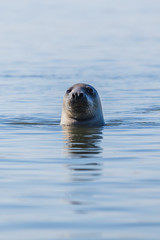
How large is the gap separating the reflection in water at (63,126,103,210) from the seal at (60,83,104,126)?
0.28m

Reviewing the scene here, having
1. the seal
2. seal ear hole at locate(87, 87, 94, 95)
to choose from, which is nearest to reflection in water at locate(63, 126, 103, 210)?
the seal

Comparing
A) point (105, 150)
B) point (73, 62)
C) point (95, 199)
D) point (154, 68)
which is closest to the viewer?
point (95, 199)

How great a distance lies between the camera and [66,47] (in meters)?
31.7

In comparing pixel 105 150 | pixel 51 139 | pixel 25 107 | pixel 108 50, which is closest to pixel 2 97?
pixel 25 107

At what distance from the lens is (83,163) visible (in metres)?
7.76

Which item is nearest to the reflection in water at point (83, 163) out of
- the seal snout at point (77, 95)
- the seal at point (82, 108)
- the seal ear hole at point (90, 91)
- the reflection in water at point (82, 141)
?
the reflection in water at point (82, 141)

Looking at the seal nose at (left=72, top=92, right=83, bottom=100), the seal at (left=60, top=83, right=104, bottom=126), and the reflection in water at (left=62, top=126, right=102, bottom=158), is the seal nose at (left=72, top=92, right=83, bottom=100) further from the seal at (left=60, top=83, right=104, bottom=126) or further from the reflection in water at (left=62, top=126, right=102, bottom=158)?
the reflection in water at (left=62, top=126, right=102, bottom=158)

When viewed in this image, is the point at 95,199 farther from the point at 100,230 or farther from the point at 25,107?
the point at 25,107

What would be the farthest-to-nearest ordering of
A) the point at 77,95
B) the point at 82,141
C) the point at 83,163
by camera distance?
the point at 77,95 → the point at 82,141 → the point at 83,163

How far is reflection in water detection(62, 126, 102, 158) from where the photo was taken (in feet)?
28.3

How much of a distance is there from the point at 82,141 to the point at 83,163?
202 centimetres

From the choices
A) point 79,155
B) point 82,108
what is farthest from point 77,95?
point 79,155

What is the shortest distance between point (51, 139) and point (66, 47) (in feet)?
71.9

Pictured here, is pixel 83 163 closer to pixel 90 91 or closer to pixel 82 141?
pixel 82 141
